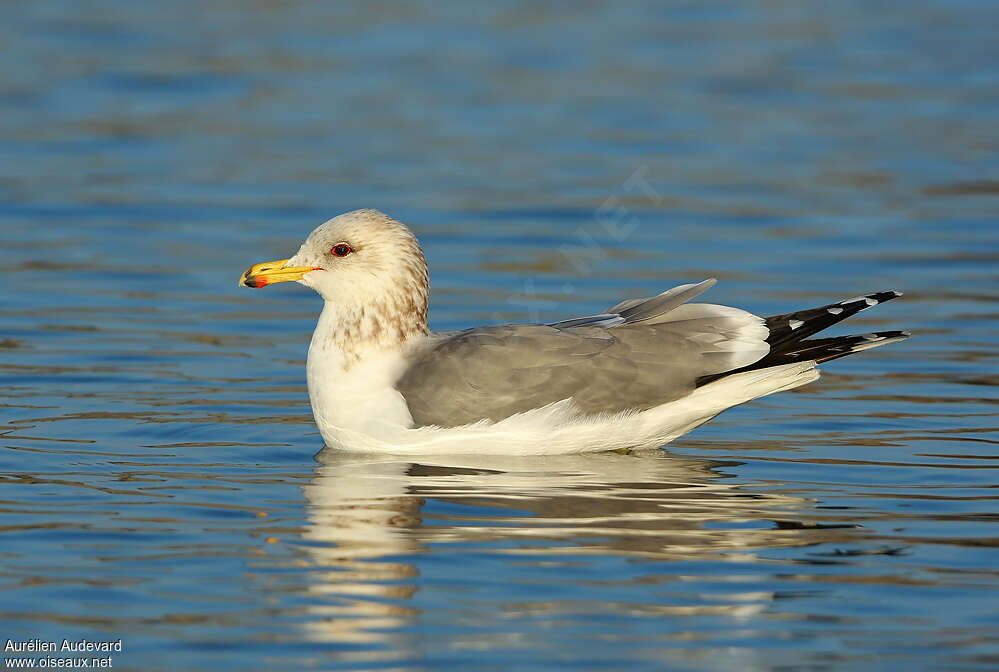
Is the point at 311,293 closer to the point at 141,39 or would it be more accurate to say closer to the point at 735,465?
the point at 735,465

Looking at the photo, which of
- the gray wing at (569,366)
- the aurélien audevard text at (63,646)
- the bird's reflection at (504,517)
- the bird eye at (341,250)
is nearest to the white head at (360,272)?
the bird eye at (341,250)

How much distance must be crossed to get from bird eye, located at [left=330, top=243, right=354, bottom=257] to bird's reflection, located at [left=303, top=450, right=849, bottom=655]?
3.58 ft

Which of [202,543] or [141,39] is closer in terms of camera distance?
[202,543]

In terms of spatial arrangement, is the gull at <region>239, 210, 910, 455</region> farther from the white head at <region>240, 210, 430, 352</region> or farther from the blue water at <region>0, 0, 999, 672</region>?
the blue water at <region>0, 0, 999, 672</region>

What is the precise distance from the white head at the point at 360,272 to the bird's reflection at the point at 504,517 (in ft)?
2.72

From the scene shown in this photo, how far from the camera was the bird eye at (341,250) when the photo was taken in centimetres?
980

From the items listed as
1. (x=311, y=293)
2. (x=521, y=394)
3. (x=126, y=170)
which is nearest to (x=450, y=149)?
(x=126, y=170)

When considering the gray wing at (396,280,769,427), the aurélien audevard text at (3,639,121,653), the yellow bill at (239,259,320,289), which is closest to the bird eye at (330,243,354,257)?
the yellow bill at (239,259,320,289)

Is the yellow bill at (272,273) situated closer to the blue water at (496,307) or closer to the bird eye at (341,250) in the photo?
the bird eye at (341,250)

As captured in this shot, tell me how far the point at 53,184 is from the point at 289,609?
1182cm

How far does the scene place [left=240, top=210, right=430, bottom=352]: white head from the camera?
9.73 m

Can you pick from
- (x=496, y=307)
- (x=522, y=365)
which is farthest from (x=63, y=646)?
(x=496, y=307)

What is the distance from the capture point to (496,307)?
44.1 ft

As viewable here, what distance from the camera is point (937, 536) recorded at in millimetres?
7773
